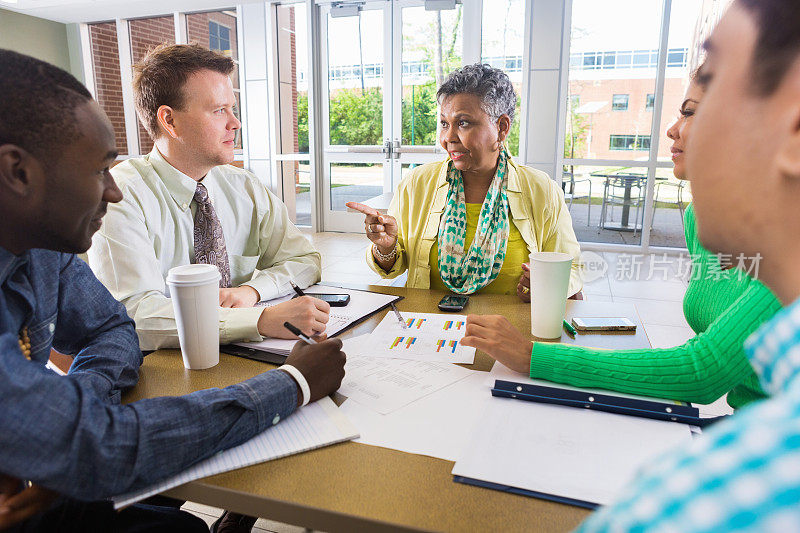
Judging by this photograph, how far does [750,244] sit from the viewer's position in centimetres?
50

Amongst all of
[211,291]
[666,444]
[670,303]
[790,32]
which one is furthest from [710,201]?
[670,303]

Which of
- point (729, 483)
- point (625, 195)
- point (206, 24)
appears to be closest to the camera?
point (729, 483)

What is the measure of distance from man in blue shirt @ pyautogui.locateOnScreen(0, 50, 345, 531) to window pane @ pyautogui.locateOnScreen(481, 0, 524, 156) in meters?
5.58

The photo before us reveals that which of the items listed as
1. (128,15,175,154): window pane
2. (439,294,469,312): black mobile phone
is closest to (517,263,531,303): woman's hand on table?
(439,294,469,312): black mobile phone

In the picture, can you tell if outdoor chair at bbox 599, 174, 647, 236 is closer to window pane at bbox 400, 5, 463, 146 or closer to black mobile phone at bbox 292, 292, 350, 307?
window pane at bbox 400, 5, 463, 146

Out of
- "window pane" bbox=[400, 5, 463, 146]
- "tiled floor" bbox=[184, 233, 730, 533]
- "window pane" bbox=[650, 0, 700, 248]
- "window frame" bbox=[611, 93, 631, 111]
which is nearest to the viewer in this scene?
"tiled floor" bbox=[184, 233, 730, 533]

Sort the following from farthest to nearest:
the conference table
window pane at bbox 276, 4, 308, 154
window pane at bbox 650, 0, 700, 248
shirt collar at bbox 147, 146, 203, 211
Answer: window pane at bbox 276, 4, 308, 154 → window pane at bbox 650, 0, 700, 248 → shirt collar at bbox 147, 146, 203, 211 → the conference table

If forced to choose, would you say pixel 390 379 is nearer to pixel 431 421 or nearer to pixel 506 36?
pixel 431 421

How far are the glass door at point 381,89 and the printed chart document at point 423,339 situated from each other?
17.0ft

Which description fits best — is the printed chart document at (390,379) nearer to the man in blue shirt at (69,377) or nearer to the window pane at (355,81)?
the man in blue shirt at (69,377)

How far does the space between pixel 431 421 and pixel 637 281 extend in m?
4.52

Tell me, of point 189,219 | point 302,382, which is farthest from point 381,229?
point 302,382

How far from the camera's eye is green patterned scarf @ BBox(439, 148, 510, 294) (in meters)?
1.96

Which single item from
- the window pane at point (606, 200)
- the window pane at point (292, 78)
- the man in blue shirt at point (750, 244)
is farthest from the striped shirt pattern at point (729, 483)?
the window pane at point (292, 78)
